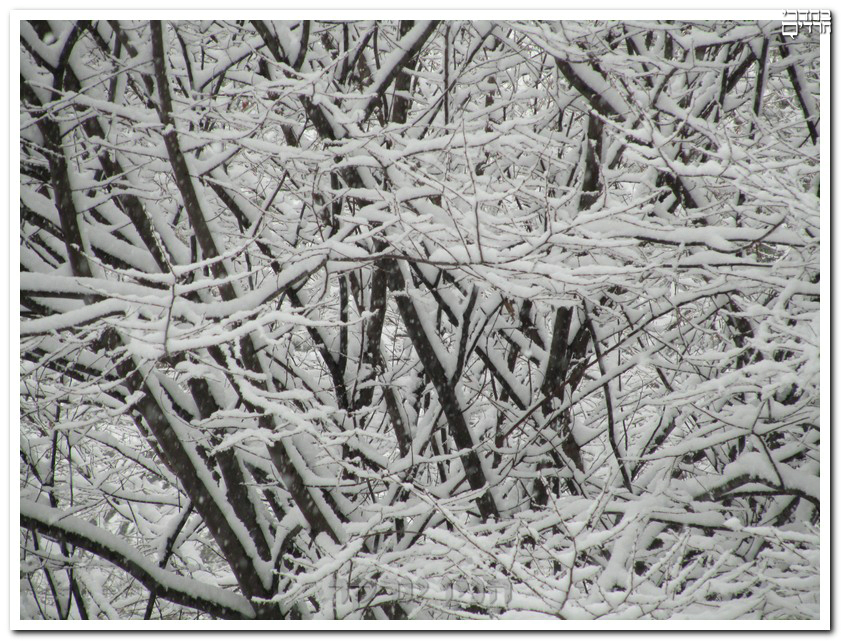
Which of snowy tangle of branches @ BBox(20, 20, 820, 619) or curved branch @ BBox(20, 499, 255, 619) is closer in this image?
snowy tangle of branches @ BBox(20, 20, 820, 619)

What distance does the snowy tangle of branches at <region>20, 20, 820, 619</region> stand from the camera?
5.83 ft

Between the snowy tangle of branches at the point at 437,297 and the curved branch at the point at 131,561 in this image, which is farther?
the curved branch at the point at 131,561

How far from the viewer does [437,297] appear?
101 inches

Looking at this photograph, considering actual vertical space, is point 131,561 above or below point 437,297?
below

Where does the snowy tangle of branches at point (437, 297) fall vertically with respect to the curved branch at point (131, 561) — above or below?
above

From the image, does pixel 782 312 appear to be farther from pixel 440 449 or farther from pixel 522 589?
pixel 440 449

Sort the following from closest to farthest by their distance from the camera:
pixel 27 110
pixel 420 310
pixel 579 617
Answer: pixel 579 617, pixel 27 110, pixel 420 310

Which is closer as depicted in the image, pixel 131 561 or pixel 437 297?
pixel 131 561

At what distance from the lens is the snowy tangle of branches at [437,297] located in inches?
70.0

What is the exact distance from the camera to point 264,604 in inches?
91.5

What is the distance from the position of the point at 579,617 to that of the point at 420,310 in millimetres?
1456

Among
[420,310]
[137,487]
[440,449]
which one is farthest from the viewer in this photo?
[137,487]
